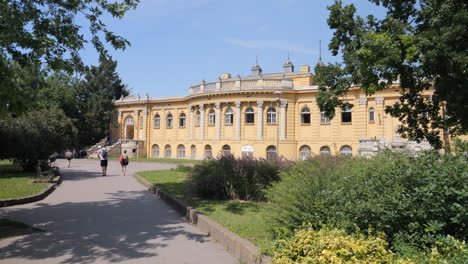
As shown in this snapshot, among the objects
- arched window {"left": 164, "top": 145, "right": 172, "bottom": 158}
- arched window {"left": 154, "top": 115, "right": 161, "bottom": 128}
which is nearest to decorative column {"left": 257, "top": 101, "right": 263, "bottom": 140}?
arched window {"left": 164, "top": 145, "right": 172, "bottom": 158}

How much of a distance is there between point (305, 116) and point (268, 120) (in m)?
4.09

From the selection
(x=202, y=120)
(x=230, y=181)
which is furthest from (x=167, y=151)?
(x=230, y=181)

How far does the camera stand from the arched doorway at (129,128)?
163ft

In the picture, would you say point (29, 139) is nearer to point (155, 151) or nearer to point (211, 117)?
point (211, 117)

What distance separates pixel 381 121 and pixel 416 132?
20.7 m

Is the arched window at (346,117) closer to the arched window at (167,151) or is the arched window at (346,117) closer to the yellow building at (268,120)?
the yellow building at (268,120)

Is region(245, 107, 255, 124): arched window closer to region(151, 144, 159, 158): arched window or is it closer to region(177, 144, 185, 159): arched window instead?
region(177, 144, 185, 159): arched window

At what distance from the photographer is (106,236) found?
6.79 m

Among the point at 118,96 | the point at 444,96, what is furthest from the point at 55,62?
the point at 118,96

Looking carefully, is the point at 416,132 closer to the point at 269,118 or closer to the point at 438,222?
the point at 438,222

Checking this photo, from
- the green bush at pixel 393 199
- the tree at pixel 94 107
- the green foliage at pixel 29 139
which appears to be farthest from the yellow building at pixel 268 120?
the green bush at pixel 393 199

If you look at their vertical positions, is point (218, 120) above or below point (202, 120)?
below

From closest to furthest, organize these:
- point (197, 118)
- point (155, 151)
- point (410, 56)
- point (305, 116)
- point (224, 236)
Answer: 1. point (224, 236)
2. point (410, 56)
3. point (305, 116)
4. point (197, 118)
5. point (155, 151)

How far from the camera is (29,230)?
7055 millimetres
